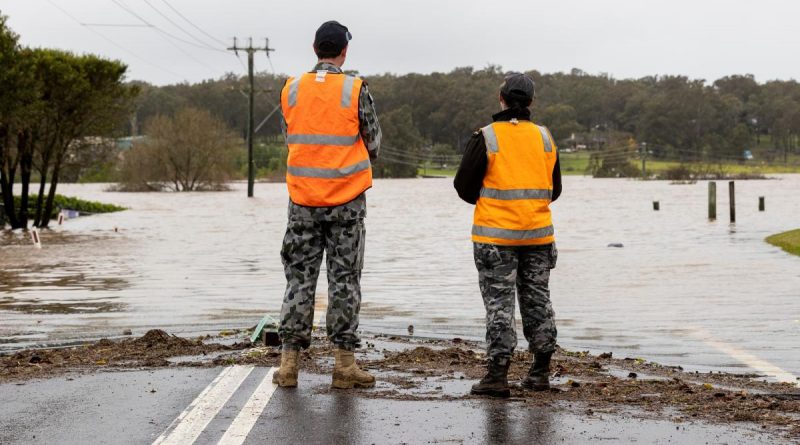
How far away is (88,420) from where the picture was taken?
6.48 meters

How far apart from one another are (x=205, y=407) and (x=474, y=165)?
2.14 metres

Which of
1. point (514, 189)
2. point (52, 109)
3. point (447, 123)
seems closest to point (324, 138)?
point (514, 189)

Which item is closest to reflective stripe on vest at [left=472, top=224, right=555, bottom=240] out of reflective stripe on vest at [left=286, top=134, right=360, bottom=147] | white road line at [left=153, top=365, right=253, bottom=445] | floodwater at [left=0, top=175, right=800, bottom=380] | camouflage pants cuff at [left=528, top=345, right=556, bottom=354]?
camouflage pants cuff at [left=528, top=345, right=556, bottom=354]

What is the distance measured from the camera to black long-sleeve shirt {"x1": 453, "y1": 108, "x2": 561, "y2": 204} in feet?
25.1

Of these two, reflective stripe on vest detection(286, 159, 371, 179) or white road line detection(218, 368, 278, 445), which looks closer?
white road line detection(218, 368, 278, 445)

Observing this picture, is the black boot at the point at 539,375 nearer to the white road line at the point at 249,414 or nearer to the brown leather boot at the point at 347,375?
the brown leather boot at the point at 347,375

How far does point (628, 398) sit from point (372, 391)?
4.70 ft

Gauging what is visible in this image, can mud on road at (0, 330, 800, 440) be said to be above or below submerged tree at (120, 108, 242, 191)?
below

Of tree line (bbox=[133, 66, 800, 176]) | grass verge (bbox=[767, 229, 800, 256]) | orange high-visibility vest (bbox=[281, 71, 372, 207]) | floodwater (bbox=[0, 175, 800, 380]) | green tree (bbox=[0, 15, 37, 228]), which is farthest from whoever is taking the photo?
tree line (bbox=[133, 66, 800, 176])

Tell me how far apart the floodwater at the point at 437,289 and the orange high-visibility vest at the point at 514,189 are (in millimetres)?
2278

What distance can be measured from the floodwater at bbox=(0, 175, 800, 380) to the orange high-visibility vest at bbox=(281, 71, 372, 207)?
10.7 ft

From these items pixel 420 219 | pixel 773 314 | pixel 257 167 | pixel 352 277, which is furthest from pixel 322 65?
pixel 257 167

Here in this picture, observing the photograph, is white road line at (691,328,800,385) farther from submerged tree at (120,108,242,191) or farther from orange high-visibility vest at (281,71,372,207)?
submerged tree at (120,108,242,191)

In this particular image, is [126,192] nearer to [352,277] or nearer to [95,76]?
[95,76]
